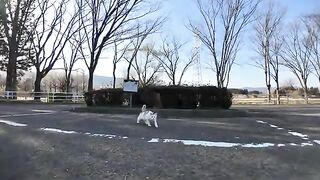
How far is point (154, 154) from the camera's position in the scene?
23.6 feet

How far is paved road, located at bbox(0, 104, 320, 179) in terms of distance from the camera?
620 centimetres

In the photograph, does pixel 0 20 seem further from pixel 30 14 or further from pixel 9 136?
pixel 9 136

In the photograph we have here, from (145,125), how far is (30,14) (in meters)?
30.0

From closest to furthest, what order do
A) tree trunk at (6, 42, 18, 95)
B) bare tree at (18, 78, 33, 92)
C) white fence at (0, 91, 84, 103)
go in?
white fence at (0, 91, 84, 103), tree trunk at (6, 42, 18, 95), bare tree at (18, 78, 33, 92)

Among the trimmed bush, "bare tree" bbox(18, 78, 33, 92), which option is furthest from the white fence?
"bare tree" bbox(18, 78, 33, 92)

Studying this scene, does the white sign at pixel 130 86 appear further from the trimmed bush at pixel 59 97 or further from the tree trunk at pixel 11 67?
the tree trunk at pixel 11 67

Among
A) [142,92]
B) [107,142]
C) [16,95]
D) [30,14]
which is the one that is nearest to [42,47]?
[30,14]

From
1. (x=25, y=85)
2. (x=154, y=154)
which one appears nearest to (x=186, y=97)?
(x=154, y=154)

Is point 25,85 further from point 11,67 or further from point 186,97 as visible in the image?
point 186,97

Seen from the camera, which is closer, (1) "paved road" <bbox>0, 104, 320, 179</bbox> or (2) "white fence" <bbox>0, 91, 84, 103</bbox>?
(1) "paved road" <bbox>0, 104, 320, 179</bbox>

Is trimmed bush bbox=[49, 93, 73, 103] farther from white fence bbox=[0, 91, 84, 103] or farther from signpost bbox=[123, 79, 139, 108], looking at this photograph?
signpost bbox=[123, 79, 139, 108]

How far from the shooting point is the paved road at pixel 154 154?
20.3 ft

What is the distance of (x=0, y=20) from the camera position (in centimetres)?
3531

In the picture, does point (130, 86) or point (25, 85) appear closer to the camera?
point (130, 86)
